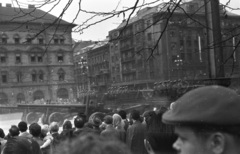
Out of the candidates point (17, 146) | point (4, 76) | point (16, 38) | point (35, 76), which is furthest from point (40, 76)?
point (17, 146)

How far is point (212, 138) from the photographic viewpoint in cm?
123

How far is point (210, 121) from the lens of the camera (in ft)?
3.98

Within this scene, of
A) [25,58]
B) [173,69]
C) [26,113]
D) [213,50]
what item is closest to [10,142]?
[213,50]

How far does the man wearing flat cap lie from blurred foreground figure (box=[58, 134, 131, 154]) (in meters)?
0.24

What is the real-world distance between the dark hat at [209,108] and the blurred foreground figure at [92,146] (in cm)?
23

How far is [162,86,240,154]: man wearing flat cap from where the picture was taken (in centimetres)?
122

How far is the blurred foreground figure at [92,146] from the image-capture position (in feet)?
3.72

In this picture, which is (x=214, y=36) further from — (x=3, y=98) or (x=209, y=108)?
(x=3, y=98)

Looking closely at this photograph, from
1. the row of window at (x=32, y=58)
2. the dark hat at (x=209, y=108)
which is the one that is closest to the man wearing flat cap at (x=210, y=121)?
the dark hat at (x=209, y=108)

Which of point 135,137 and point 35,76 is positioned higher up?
point 35,76

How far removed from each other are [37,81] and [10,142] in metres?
54.0

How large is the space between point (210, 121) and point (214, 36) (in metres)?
3.41

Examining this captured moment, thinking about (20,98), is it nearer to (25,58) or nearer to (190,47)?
(25,58)

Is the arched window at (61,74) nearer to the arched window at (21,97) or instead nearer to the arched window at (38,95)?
the arched window at (38,95)
